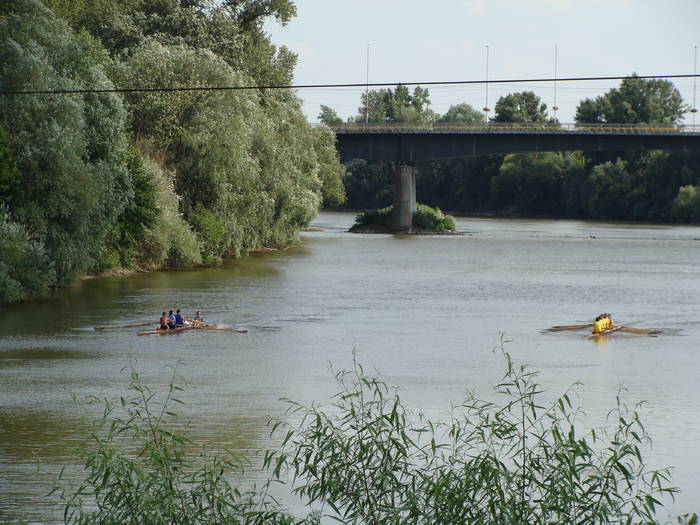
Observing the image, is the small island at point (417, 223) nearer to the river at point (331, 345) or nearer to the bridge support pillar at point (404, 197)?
the bridge support pillar at point (404, 197)

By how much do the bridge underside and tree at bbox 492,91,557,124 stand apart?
77.6 m

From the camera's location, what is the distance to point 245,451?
1934cm

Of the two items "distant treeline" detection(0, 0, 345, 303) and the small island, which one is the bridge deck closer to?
the small island

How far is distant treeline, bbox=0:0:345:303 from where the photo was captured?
133 ft

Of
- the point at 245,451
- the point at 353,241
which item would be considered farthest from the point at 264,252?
the point at 245,451

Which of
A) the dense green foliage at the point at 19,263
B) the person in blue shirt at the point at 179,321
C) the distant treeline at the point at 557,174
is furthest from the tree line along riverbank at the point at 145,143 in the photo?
the distant treeline at the point at 557,174

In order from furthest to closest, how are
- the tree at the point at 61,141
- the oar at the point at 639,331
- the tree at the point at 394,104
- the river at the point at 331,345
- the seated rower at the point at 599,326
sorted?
the tree at the point at 394,104
the tree at the point at 61,141
the oar at the point at 639,331
the seated rower at the point at 599,326
the river at the point at 331,345

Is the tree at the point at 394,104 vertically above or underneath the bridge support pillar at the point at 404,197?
above

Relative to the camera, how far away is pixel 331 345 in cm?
3266

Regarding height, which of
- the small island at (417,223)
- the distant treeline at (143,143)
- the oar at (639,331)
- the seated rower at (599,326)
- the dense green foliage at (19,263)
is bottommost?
the small island at (417,223)

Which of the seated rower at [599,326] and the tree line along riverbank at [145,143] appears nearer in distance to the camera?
the seated rower at [599,326]

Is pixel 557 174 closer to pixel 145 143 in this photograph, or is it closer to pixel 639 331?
pixel 145 143

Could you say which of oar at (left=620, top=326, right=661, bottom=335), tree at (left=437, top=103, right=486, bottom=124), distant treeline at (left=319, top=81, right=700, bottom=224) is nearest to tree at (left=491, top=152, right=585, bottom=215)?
distant treeline at (left=319, top=81, right=700, bottom=224)

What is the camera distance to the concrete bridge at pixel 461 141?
96312 millimetres
